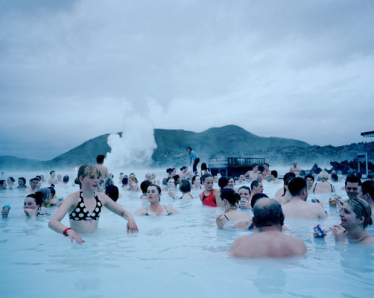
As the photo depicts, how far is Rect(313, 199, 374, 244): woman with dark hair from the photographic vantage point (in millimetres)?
3846

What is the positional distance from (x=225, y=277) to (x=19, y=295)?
198 centimetres

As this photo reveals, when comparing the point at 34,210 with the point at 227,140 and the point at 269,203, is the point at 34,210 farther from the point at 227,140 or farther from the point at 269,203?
the point at 227,140

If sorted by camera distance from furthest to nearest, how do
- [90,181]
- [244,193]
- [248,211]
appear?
[248,211] < [244,193] < [90,181]

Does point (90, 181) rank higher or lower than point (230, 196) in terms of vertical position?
higher

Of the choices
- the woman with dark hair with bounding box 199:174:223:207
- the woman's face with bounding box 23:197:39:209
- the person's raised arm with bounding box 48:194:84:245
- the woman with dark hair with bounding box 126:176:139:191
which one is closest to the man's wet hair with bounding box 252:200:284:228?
the person's raised arm with bounding box 48:194:84:245

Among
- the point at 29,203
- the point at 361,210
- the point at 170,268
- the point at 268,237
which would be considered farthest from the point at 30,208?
the point at 361,210

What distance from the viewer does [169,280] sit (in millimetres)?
3211

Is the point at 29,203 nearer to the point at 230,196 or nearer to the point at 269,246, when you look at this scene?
the point at 230,196

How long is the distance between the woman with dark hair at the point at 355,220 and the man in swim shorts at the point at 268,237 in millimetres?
841

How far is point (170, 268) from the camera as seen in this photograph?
142 inches

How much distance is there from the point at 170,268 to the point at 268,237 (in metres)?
1.18

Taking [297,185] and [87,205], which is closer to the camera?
[87,205]

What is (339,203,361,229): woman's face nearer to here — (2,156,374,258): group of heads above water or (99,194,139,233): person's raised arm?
(2,156,374,258): group of heads above water

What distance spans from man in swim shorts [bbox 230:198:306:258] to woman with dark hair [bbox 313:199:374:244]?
84cm
